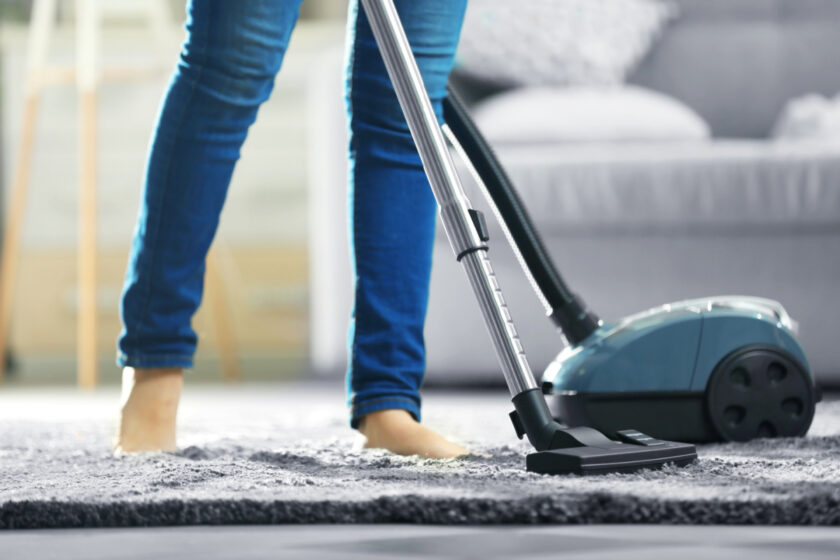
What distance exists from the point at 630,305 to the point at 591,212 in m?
0.15

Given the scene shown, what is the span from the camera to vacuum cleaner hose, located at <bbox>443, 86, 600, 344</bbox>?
1015 millimetres

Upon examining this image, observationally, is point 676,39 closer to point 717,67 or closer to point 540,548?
point 717,67

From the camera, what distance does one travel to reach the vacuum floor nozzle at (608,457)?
754mm

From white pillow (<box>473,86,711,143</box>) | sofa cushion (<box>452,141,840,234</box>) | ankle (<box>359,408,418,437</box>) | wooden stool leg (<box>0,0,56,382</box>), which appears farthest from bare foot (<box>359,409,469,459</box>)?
wooden stool leg (<box>0,0,56,382</box>)

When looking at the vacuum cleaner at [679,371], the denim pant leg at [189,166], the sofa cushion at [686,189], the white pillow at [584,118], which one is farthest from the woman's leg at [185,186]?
the white pillow at [584,118]

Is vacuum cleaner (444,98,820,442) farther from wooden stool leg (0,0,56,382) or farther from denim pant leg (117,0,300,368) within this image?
wooden stool leg (0,0,56,382)

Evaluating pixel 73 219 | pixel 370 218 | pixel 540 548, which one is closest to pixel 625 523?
pixel 540 548

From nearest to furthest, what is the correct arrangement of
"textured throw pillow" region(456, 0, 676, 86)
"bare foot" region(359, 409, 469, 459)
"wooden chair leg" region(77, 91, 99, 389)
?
"bare foot" region(359, 409, 469, 459) < "wooden chair leg" region(77, 91, 99, 389) < "textured throw pillow" region(456, 0, 676, 86)

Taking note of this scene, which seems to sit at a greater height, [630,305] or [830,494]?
[630,305]

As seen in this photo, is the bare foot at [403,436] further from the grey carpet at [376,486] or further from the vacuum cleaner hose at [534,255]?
the vacuum cleaner hose at [534,255]

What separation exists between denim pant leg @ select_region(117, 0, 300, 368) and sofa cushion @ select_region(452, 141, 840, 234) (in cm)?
78

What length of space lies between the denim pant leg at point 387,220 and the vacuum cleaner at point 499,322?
0.15 metres

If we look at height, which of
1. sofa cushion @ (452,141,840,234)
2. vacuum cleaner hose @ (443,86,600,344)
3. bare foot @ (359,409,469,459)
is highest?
sofa cushion @ (452,141,840,234)

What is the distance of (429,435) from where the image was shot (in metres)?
0.94
